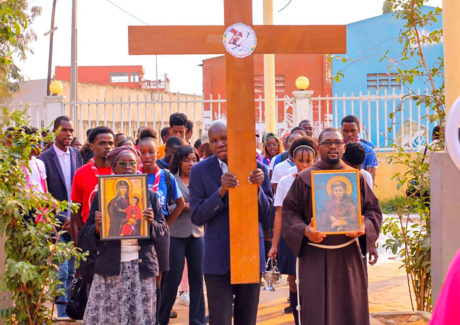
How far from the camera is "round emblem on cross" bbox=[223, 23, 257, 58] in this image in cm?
534

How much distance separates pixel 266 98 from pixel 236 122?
9.47 meters

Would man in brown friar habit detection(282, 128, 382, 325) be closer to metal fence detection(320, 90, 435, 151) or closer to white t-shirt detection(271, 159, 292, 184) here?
white t-shirt detection(271, 159, 292, 184)

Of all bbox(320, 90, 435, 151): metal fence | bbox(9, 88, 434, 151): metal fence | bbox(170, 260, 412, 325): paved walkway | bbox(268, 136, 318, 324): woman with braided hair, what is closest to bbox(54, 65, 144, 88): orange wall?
bbox(9, 88, 434, 151): metal fence

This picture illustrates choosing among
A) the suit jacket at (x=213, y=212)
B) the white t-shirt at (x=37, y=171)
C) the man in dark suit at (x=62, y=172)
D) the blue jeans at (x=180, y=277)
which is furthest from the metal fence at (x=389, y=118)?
the suit jacket at (x=213, y=212)

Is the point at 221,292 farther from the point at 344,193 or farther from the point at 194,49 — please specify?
the point at 194,49

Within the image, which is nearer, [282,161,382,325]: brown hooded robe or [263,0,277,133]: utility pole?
[282,161,382,325]: brown hooded robe

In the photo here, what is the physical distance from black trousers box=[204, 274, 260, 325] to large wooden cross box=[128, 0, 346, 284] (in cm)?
22

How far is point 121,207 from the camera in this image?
5.31 m

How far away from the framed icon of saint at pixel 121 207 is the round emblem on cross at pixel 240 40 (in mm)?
1162

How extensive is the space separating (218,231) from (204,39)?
1.45 m

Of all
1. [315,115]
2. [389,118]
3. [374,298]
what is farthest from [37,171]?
[315,115]

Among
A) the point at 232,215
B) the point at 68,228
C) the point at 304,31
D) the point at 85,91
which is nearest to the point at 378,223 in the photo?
the point at 232,215

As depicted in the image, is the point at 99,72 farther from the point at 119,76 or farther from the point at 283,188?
the point at 283,188

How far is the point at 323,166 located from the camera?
18.3 feet
